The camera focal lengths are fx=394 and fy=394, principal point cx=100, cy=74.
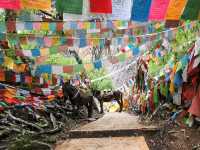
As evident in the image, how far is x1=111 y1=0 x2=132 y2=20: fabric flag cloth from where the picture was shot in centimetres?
754

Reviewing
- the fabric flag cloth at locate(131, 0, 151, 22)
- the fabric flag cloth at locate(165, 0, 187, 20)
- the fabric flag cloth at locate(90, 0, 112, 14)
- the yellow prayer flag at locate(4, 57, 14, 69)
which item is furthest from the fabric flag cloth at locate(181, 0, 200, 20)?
the yellow prayer flag at locate(4, 57, 14, 69)

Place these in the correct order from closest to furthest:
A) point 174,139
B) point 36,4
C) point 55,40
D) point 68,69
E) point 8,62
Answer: point 36,4 < point 174,139 < point 55,40 < point 68,69 < point 8,62

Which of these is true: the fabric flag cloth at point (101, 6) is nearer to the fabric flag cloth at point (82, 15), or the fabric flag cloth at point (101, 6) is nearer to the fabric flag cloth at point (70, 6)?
the fabric flag cloth at point (82, 15)

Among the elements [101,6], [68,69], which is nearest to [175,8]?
[101,6]

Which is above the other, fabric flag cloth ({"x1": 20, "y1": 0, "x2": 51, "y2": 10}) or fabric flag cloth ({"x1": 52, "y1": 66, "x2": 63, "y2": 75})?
fabric flag cloth ({"x1": 20, "y1": 0, "x2": 51, "y2": 10})

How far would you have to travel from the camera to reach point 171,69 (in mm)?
11352

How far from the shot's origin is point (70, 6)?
23.5ft

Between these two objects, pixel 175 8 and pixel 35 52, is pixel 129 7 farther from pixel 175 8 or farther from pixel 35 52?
pixel 35 52

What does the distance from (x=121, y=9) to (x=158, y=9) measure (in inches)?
33.6

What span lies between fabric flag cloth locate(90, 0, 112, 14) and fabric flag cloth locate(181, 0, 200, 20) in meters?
1.84

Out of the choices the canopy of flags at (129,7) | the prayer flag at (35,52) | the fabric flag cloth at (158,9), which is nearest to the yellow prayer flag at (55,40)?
the prayer flag at (35,52)

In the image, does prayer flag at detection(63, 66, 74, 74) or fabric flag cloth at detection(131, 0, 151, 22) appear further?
prayer flag at detection(63, 66, 74, 74)

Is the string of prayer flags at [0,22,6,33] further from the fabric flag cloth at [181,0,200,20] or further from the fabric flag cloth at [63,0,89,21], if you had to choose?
the fabric flag cloth at [181,0,200,20]

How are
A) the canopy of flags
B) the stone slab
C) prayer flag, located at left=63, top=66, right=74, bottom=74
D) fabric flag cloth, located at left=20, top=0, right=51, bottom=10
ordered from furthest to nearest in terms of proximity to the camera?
prayer flag, located at left=63, top=66, right=74, bottom=74 < the stone slab < the canopy of flags < fabric flag cloth, located at left=20, top=0, right=51, bottom=10
